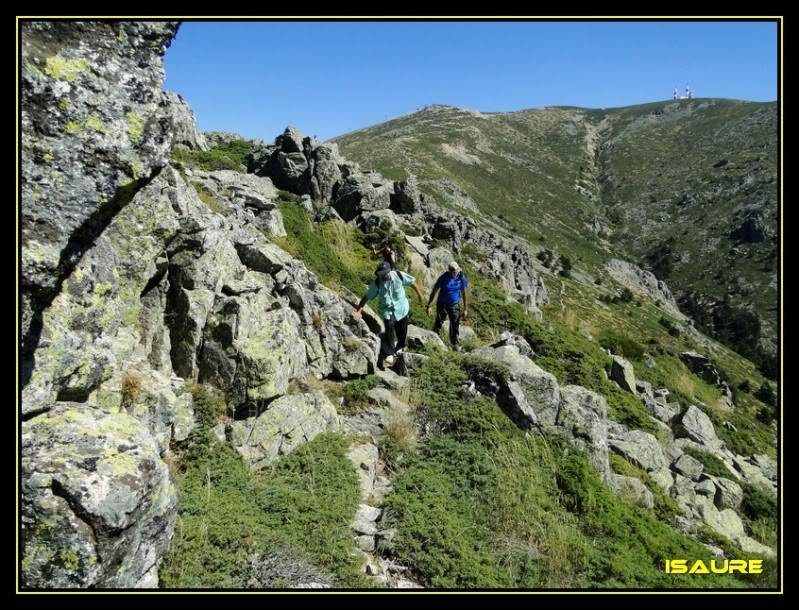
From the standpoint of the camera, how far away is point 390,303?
11125 millimetres

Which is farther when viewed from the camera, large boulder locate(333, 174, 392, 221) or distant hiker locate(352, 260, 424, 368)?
large boulder locate(333, 174, 392, 221)

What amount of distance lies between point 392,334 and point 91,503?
759 cm

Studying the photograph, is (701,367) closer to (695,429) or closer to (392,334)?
(695,429)

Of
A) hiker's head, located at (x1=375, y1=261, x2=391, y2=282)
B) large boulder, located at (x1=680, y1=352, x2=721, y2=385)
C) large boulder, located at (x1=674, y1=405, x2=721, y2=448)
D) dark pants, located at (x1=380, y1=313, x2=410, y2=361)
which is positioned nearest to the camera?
hiker's head, located at (x1=375, y1=261, x2=391, y2=282)

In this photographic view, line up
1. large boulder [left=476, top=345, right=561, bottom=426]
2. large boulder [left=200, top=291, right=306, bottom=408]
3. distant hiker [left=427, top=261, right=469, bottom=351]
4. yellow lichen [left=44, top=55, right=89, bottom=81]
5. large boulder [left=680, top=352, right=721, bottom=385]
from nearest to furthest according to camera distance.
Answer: yellow lichen [left=44, top=55, right=89, bottom=81] → large boulder [left=200, top=291, right=306, bottom=408] → large boulder [left=476, top=345, right=561, bottom=426] → distant hiker [left=427, top=261, right=469, bottom=351] → large boulder [left=680, top=352, right=721, bottom=385]

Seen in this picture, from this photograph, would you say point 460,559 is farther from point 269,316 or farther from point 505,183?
point 505,183

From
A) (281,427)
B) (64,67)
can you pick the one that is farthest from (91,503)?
(64,67)

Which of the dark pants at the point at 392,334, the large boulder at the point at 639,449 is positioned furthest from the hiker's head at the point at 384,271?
the large boulder at the point at 639,449

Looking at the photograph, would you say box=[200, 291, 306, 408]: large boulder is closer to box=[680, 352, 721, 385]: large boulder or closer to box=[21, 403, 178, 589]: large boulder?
box=[21, 403, 178, 589]: large boulder

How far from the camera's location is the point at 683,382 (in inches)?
1181

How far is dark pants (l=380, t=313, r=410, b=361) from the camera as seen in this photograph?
11.4 metres

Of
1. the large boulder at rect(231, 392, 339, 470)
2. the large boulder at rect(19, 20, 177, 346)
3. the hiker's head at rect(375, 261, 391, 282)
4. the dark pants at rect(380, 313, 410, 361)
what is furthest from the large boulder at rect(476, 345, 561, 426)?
the large boulder at rect(19, 20, 177, 346)

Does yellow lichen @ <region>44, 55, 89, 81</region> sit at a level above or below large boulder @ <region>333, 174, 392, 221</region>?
below

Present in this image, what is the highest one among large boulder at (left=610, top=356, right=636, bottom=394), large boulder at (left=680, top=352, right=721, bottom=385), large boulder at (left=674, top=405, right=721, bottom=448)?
large boulder at (left=610, top=356, right=636, bottom=394)
